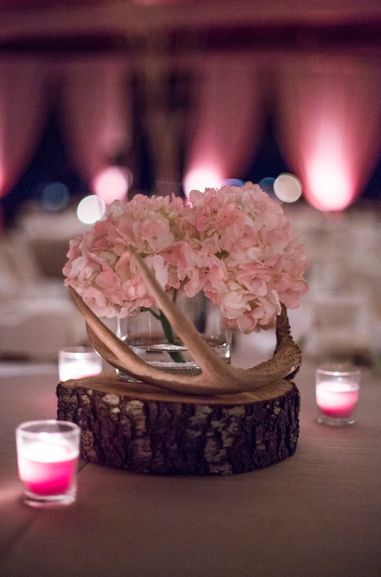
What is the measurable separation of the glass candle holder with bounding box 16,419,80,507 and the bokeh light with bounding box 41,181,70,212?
350 inches

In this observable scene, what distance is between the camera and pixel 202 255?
1.27 meters

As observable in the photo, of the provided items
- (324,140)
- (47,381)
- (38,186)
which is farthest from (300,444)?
(38,186)

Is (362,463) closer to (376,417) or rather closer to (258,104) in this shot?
(376,417)

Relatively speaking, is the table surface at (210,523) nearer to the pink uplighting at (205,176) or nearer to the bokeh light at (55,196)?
the pink uplighting at (205,176)

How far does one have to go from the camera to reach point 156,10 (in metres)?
6.98

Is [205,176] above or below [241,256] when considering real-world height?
above

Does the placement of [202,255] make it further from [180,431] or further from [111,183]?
[111,183]

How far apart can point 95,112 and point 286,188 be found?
8.87 feet

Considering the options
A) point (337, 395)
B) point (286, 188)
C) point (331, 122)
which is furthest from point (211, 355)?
point (286, 188)

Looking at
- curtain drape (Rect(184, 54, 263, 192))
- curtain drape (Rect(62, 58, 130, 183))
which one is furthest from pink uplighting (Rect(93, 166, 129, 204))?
curtain drape (Rect(184, 54, 263, 192))

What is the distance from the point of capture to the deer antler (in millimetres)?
1188

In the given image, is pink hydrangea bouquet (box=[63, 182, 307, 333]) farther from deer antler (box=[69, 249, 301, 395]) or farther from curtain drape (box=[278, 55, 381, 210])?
curtain drape (box=[278, 55, 381, 210])

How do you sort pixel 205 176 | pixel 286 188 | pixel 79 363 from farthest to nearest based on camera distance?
pixel 286 188
pixel 205 176
pixel 79 363

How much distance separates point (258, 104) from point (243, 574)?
8010 mm
